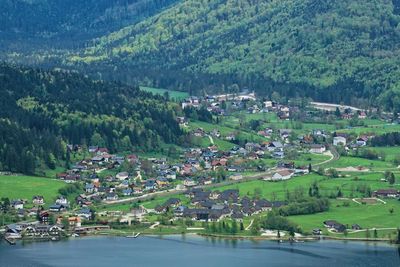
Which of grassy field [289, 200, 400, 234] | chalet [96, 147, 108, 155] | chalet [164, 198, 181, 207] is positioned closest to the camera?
grassy field [289, 200, 400, 234]

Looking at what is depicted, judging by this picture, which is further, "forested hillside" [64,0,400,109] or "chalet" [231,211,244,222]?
"forested hillside" [64,0,400,109]

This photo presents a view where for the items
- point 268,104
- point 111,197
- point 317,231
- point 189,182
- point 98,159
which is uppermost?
point 268,104

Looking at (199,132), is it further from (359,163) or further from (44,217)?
(44,217)

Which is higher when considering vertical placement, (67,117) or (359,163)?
(67,117)

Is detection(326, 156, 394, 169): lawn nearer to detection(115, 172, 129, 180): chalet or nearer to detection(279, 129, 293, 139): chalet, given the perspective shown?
detection(279, 129, 293, 139): chalet

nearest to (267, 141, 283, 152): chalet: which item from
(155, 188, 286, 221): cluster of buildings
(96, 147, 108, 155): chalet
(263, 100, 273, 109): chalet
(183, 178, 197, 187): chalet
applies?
(96, 147, 108, 155): chalet

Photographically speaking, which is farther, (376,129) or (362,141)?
(376,129)

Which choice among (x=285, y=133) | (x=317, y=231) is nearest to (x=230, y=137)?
(x=285, y=133)

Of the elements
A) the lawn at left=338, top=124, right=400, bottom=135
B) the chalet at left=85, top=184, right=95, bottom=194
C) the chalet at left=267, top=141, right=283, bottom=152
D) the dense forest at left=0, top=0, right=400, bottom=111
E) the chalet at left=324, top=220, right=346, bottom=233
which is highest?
the dense forest at left=0, top=0, right=400, bottom=111
